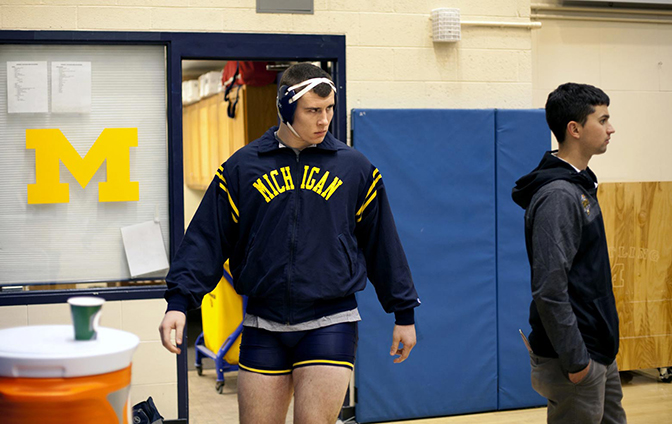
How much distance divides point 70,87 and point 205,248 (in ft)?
6.48

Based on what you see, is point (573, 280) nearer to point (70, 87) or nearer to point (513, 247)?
point (513, 247)

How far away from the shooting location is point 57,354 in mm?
1263

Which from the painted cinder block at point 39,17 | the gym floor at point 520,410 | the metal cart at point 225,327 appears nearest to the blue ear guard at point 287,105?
the painted cinder block at point 39,17

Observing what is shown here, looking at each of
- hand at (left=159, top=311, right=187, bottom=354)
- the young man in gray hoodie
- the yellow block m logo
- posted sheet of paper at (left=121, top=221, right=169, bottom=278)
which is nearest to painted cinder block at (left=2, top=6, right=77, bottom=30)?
the yellow block m logo

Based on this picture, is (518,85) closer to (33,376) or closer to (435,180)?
(435,180)

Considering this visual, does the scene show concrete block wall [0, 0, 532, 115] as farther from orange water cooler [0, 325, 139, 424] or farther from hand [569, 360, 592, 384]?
orange water cooler [0, 325, 139, 424]

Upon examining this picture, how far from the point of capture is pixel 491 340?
14.3 feet

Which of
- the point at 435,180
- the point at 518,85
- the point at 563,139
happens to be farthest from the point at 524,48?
the point at 563,139

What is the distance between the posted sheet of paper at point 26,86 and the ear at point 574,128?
2730mm

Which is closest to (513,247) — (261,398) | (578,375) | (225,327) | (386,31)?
(386,31)

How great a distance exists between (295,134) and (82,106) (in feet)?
6.46

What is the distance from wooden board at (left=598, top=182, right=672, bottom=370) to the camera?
15.9 ft

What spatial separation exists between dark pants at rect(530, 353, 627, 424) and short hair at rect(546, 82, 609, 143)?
2.48 ft

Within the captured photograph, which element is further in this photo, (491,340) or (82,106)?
(491,340)
